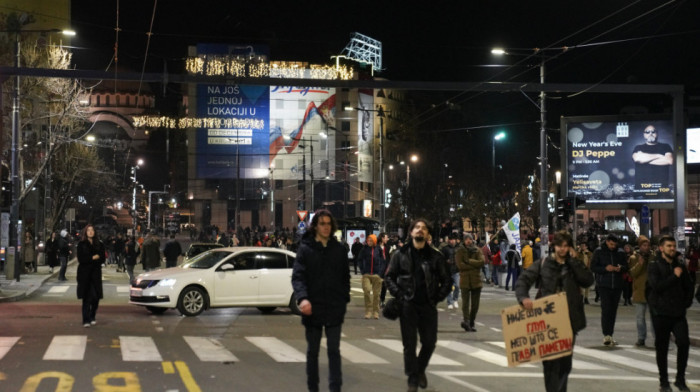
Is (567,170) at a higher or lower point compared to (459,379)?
higher

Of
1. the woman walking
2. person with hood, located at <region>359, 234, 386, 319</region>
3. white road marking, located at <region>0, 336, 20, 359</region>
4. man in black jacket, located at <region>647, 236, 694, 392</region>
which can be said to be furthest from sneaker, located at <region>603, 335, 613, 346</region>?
white road marking, located at <region>0, 336, 20, 359</region>

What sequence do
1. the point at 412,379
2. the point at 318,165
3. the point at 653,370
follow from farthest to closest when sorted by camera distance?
the point at 318,165
the point at 653,370
the point at 412,379

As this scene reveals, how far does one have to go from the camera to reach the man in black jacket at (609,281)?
46.2 feet

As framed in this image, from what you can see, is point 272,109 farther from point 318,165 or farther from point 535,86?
point 535,86

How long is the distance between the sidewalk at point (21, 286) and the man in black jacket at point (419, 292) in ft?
51.4

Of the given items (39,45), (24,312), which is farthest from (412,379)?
(39,45)

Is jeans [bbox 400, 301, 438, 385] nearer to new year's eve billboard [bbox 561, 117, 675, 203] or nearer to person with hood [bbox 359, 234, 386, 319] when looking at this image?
person with hood [bbox 359, 234, 386, 319]

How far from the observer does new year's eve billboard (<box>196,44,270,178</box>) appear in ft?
259

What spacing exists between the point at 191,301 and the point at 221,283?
72 centimetres

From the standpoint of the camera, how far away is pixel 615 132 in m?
36.5

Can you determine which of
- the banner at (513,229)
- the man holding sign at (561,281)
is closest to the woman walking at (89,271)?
the man holding sign at (561,281)

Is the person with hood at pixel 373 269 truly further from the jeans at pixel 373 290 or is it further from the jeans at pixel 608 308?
the jeans at pixel 608 308

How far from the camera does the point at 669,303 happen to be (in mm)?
9914

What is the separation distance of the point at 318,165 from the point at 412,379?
3145 inches
